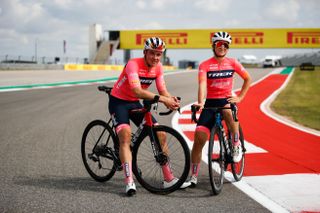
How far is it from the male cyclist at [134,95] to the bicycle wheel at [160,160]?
0.08 meters

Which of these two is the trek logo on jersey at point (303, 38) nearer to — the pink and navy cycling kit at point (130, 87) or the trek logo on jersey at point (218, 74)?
the trek logo on jersey at point (218, 74)

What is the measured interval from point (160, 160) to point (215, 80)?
1.20 meters

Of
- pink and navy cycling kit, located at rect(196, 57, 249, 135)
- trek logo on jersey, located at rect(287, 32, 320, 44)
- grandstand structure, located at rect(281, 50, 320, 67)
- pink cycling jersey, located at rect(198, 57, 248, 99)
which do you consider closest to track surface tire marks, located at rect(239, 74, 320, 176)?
pink and navy cycling kit, located at rect(196, 57, 249, 135)

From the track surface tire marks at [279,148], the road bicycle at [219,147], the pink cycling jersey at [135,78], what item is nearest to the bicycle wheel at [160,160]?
the road bicycle at [219,147]

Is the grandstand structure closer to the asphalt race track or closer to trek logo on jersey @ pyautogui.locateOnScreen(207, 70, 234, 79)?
the asphalt race track

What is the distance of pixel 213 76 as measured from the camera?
5539 mm

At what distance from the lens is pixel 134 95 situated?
208 inches

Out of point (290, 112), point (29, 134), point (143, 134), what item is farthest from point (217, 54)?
point (290, 112)

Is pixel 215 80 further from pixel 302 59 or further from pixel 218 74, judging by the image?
pixel 302 59

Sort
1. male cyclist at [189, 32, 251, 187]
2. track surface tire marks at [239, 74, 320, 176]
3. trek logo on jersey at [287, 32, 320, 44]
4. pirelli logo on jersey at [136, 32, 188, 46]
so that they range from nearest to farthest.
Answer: male cyclist at [189, 32, 251, 187] → track surface tire marks at [239, 74, 320, 176] → trek logo on jersey at [287, 32, 320, 44] → pirelli logo on jersey at [136, 32, 188, 46]

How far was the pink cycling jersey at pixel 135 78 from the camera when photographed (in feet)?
16.8

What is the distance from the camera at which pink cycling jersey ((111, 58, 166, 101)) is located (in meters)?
5.11

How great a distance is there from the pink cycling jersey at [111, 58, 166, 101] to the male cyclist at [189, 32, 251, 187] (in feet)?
1.73

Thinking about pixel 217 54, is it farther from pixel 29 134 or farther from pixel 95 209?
pixel 29 134
